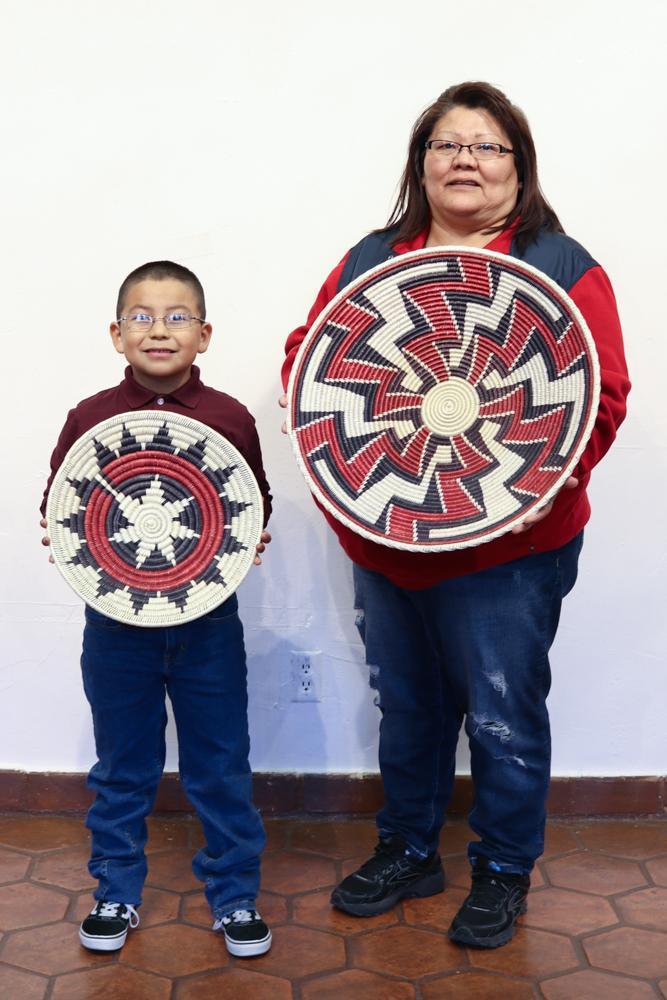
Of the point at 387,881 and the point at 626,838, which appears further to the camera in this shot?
the point at 626,838

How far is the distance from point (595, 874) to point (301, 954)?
2.17 ft

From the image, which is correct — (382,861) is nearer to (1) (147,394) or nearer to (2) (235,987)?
(2) (235,987)

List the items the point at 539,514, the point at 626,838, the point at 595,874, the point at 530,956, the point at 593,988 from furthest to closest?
the point at 626,838
the point at 595,874
the point at 530,956
the point at 593,988
the point at 539,514

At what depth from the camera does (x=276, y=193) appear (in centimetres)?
248

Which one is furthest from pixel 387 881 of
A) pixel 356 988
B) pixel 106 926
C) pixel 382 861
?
pixel 106 926

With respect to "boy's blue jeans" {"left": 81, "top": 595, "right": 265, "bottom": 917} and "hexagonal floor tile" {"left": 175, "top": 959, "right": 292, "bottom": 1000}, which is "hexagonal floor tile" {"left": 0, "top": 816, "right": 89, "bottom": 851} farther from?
"hexagonal floor tile" {"left": 175, "top": 959, "right": 292, "bottom": 1000}

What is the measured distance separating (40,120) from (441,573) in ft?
4.15

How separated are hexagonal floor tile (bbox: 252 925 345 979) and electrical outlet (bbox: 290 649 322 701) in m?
0.59

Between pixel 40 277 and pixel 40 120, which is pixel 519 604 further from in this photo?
pixel 40 120

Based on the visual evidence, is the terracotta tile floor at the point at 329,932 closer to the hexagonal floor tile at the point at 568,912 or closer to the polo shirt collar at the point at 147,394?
the hexagonal floor tile at the point at 568,912

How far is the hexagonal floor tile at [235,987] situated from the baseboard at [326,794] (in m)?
0.67

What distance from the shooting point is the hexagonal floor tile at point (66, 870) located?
238 cm

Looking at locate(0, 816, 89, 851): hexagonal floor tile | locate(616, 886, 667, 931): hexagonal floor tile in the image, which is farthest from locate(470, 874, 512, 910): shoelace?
locate(0, 816, 89, 851): hexagonal floor tile

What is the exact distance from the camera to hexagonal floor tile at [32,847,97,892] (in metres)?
2.38
